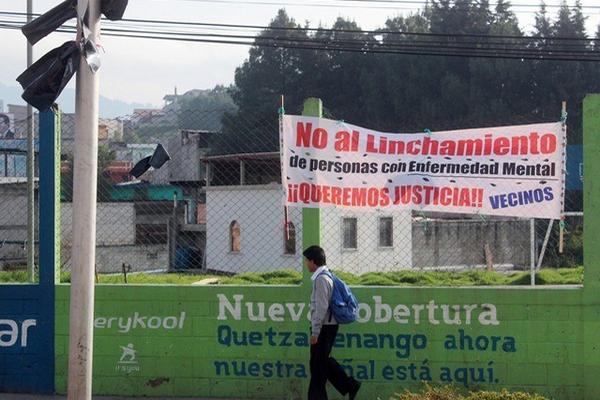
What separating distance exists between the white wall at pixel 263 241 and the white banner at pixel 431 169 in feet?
6.63

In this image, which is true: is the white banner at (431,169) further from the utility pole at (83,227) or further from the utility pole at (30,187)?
the utility pole at (83,227)

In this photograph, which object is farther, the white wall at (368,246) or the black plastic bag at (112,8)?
the white wall at (368,246)

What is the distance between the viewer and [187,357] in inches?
314

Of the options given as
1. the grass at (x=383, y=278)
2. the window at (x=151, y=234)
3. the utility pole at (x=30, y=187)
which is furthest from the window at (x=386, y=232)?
the window at (x=151, y=234)

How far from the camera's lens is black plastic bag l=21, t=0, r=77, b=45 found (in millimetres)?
5895

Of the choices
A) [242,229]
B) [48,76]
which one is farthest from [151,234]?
[48,76]

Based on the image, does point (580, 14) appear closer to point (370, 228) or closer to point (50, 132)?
point (370, 228)

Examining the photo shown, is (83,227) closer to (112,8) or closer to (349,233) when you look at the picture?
(112,8)

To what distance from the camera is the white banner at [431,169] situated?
25.7ft

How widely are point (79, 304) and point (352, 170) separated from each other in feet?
11.3

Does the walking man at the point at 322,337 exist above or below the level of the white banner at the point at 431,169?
below

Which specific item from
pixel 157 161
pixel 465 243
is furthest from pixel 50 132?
pixel 465 243

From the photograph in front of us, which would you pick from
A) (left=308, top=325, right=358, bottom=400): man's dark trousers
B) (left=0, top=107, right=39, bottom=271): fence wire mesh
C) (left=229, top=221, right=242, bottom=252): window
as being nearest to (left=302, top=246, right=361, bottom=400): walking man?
(left=308, top=325, right=358, bottom=400): man's dark trousers

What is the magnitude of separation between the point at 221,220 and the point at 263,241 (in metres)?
1.07
